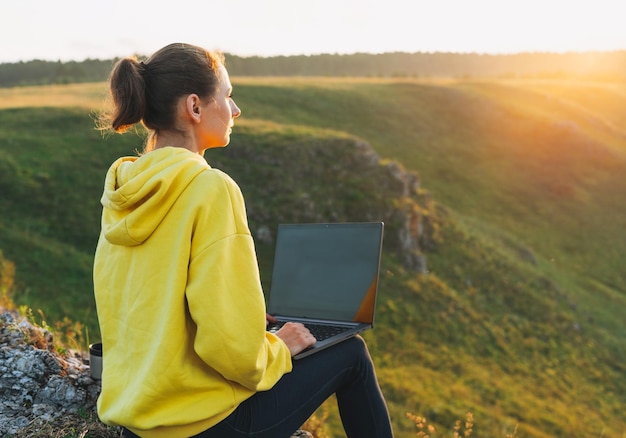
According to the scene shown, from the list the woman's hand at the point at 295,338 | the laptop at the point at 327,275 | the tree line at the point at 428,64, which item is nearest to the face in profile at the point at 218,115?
the woman's hand at the point at 295,338

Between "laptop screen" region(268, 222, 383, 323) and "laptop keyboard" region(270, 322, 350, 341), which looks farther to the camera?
"laptop screen" region(268, 222, 383, 323)

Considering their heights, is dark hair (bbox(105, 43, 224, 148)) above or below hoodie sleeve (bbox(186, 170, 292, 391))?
above

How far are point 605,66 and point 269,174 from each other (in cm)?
10936

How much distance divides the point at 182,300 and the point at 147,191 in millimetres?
370

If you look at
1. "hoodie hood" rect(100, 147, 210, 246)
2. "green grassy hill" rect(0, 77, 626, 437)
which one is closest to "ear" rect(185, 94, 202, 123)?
"hoodie hood" rect(100, 147, 210, 246)

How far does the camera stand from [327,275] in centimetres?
325

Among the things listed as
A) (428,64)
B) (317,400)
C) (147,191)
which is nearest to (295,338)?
(317,400)

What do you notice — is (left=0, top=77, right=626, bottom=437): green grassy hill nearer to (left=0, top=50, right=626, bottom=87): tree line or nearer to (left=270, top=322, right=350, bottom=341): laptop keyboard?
(left=270, top=322, right=350, bottom=341): laptop keyboard

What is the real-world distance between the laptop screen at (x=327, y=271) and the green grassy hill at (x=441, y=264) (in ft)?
19.8

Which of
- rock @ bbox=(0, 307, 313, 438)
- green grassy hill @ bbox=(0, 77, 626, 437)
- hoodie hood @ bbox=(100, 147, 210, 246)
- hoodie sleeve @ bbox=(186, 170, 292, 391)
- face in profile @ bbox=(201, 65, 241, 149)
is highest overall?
face in profile @ bbox=(201, 65, 241, 149)

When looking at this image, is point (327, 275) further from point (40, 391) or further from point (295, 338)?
point (40, 391)

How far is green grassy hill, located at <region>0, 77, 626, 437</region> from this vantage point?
11367mm

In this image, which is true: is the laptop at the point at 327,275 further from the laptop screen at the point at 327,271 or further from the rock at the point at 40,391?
the rock at the point at 40,391

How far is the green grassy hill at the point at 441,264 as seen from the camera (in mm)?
11367
